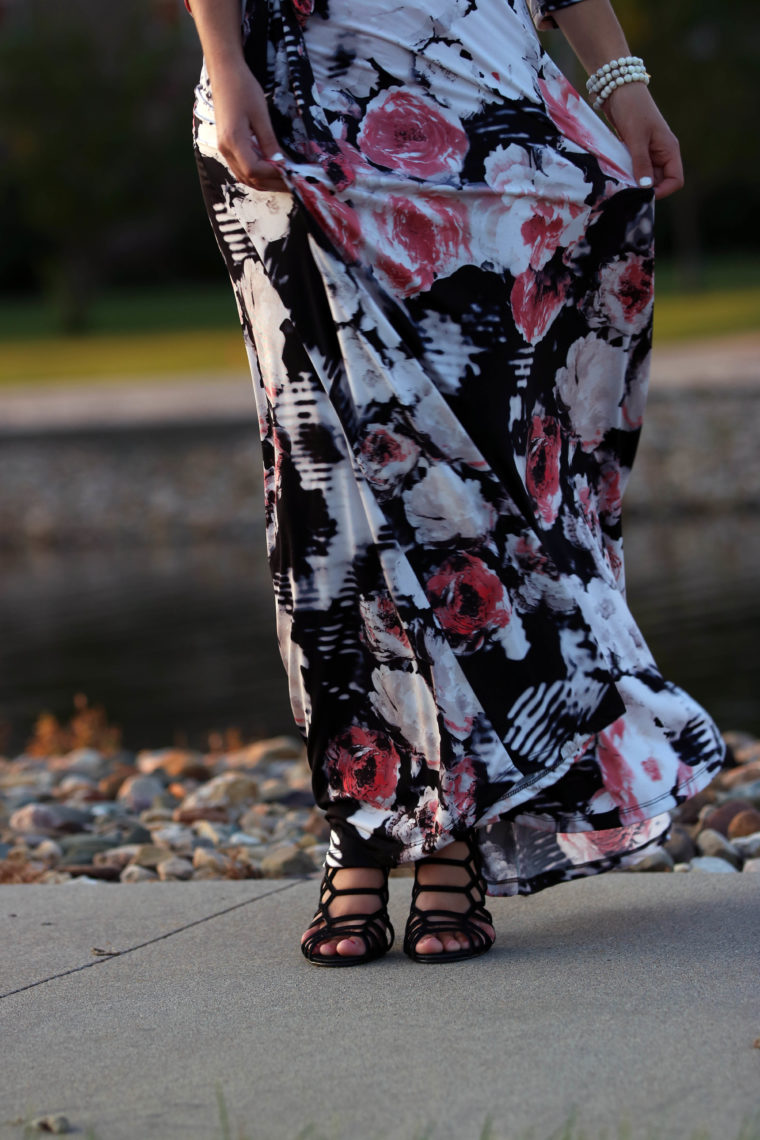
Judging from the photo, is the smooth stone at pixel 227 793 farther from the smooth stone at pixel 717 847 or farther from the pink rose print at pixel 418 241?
the pink rose print at pixel 418 241

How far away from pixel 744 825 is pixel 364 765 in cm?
127

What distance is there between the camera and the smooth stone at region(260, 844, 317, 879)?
113 inches

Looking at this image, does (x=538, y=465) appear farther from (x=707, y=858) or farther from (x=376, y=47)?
(x=707, y=858)

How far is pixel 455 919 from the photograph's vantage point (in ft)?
6.81

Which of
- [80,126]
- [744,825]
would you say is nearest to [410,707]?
[744,825]

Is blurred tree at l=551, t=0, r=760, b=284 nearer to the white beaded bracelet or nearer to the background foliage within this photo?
the background foliage

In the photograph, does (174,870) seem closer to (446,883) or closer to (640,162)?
(446,883)

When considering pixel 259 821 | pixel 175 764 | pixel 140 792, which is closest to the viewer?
pixel 259 821

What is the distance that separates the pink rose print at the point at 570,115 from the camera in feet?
7.07

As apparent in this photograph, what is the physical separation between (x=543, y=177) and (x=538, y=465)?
0.39m

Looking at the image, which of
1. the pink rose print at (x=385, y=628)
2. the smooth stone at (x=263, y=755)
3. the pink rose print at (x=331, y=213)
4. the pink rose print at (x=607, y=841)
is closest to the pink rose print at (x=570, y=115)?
the pink rose print at (x=331, y=213)

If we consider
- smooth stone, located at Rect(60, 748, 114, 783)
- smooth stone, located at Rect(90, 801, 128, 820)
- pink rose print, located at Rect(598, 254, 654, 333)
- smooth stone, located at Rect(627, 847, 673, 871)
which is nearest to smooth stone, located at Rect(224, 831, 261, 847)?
smooth stone, located at Rect(90, 801, 128, 820)

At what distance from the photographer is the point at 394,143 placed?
2039 mm

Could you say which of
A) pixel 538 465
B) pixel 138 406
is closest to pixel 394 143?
pixel 538 465
